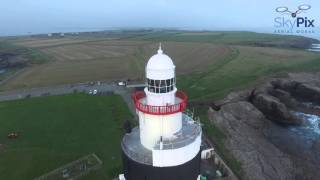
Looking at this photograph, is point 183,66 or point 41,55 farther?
point 41,55

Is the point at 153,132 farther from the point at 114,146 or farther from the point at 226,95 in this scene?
the point at 226,95

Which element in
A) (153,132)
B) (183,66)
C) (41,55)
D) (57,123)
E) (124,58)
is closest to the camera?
(153,132)

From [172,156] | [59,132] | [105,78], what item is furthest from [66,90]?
[172,156]

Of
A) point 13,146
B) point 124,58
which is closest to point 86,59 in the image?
point 124,58

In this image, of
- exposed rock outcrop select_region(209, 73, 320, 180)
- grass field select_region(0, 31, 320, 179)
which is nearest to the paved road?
grass field select_region(0, 31, 320, 179)

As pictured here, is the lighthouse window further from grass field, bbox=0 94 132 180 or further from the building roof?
grass field, bbox=0 94 132 180
